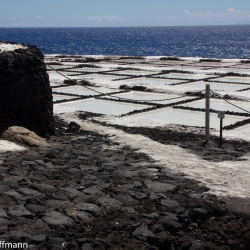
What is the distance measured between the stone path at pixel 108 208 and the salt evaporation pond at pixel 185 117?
12.9ft

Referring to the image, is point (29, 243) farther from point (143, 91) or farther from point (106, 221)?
point (143, 91)

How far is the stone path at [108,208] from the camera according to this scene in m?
4.18

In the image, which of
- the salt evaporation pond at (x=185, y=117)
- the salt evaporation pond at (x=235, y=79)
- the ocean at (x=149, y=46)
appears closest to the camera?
the salt evaporation pond at (x=185, y=117)

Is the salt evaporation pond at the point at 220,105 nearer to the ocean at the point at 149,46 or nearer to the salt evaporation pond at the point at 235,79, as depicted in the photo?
the salt evaporation pond at the point at 235,79

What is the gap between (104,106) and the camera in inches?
503

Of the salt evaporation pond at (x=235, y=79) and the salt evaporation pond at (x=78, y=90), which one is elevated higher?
the salt evaporation pond at (x=235, y=79)

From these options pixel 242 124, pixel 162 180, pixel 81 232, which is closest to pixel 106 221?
pixel 81 232

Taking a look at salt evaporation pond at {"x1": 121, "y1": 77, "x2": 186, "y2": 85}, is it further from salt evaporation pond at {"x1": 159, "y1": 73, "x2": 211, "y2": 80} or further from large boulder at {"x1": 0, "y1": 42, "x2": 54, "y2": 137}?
large boulder at {"x1": 0, "y1": 42, "x2": 54, "y2": 137}

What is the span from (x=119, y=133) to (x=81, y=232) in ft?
15.9

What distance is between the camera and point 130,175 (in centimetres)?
607

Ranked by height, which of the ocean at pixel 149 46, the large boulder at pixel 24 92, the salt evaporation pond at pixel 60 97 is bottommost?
the ocean at pixel 149 46

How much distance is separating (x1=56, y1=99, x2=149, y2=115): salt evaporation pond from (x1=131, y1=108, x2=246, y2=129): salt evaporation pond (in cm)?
76

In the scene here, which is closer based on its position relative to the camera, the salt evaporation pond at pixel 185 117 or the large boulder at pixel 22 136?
the large boulder at pixel 22 136

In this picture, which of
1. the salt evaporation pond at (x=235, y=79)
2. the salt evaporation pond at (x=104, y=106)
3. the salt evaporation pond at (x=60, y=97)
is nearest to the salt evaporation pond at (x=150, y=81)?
the salt evaporation pond at (x=235, y=79)
